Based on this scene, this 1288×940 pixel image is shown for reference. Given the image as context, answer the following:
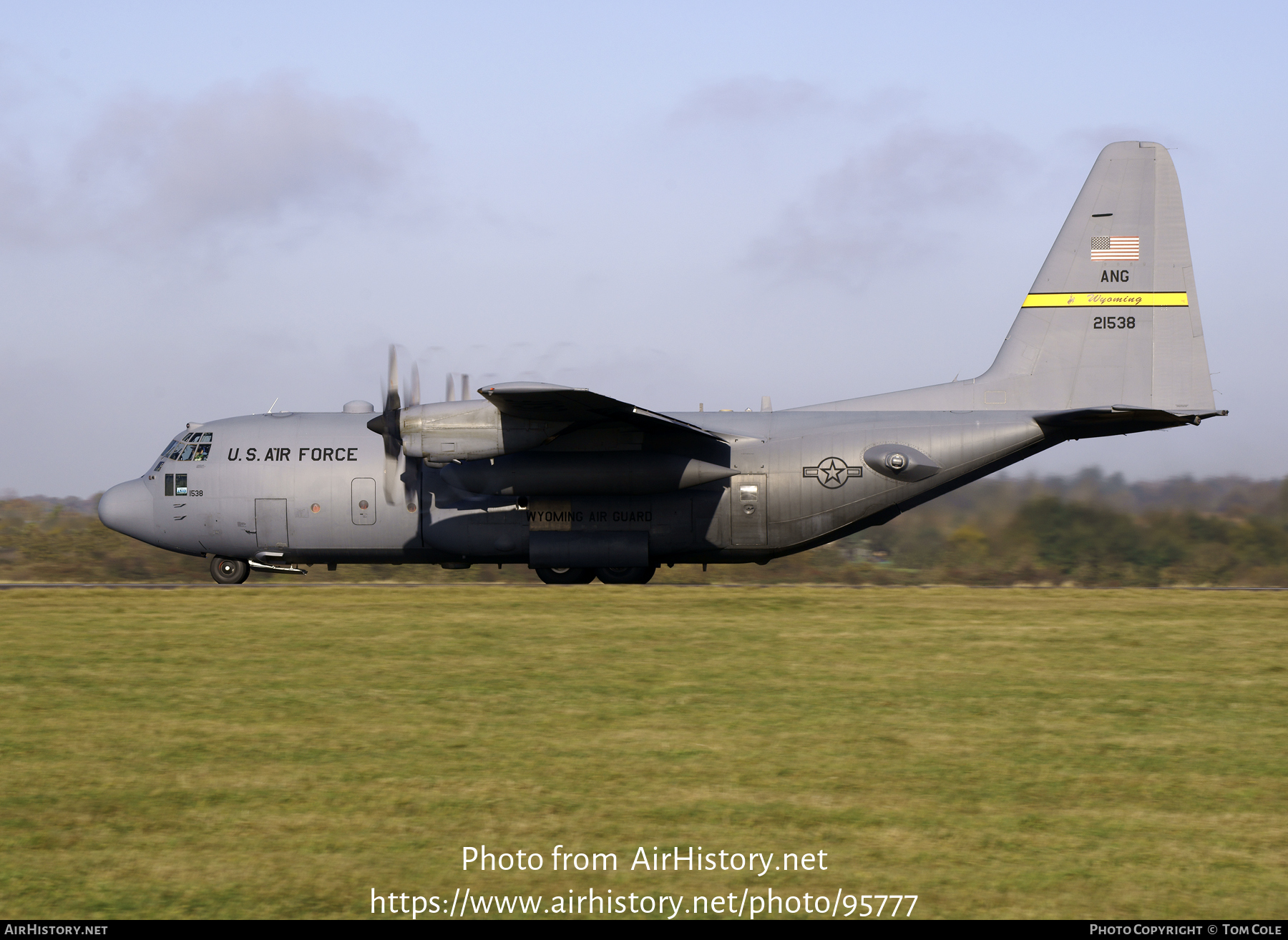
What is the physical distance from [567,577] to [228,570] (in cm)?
711

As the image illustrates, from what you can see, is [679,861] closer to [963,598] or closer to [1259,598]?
[963,598]

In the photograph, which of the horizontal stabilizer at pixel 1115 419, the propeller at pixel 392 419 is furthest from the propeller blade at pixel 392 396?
the horizontal stabilizer at pixel 1115 419

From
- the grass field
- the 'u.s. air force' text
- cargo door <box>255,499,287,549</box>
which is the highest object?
the 'u.s. air force' text

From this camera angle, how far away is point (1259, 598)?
20.5 meters

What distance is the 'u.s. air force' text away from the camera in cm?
2277

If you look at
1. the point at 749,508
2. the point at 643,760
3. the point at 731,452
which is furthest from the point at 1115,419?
the point at 643,760

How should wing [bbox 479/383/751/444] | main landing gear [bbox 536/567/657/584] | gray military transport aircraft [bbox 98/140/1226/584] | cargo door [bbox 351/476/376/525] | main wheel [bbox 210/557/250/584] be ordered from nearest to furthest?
wing [bbox 479/383/751/444], gray military transport aircraft [bbox 98/140/1226/584], cargo door [bbox 351/476/376/525], main landing gear [bbox 536/567/657/584], main wheel [bbox 210/557/250/584]

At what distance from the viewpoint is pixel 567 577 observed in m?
23.7

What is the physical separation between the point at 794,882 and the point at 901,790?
81.8 inches

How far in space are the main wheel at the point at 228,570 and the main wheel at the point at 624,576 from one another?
7.45 metres

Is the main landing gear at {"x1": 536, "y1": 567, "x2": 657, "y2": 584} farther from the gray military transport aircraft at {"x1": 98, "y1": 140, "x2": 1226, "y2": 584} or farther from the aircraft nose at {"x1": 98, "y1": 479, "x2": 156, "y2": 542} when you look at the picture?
the aircraft nose at {"x1": 98, "y1": 479, "x2": 156, "y2": 542}

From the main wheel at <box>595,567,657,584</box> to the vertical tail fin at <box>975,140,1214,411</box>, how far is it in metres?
7.54

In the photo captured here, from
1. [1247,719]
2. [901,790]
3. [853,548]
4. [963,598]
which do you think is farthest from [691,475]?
[901,790]

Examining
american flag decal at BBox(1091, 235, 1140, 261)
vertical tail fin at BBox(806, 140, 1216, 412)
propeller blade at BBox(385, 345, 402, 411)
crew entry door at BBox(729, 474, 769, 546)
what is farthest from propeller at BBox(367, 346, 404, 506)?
american flag decal at BBox(1091, 235, 1140, 261)
